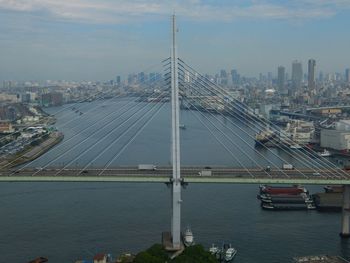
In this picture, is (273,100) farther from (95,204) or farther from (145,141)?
(95,204)

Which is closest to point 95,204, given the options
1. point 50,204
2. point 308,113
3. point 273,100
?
point 50,204

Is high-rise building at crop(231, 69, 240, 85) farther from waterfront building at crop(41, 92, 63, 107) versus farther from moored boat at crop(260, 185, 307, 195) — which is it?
moored boat at crop(260, 185, 307, 195)

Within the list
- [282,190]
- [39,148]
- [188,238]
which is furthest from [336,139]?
[188,238]

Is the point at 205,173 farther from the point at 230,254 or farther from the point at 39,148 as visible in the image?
the point at 39,148

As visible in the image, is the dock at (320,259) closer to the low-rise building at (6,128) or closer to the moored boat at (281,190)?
the moored boat at (281,190)

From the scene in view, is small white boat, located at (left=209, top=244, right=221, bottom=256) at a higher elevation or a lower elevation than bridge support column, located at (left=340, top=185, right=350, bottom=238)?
lower

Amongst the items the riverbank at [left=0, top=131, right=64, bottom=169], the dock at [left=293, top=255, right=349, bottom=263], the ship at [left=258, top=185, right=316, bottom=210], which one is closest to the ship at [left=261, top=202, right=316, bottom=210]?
the ship at [left=258, top=185, right=316, bottom=210]
